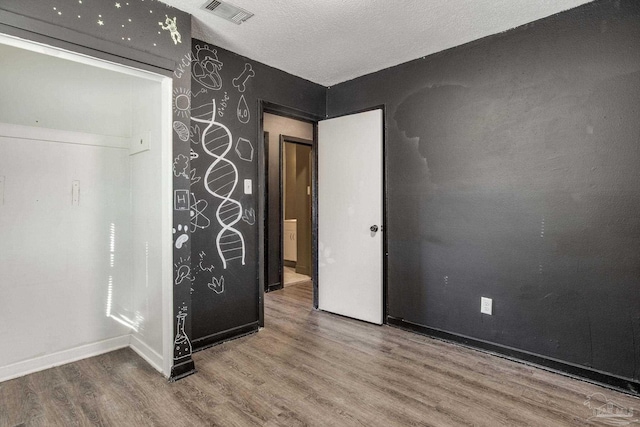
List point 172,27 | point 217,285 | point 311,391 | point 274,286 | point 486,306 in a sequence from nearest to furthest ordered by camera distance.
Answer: point 311,391 → point 172,27 → point 486,306 → point 217,285 → point 274,286

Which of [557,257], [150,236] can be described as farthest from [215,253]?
[557,257]

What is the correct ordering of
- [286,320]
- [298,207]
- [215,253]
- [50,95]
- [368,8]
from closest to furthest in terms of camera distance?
[368,8] → [50,95] → [215,253] → [286,320] → [298,207]

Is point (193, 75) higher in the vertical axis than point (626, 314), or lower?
higher

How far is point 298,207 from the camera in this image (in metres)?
5.30

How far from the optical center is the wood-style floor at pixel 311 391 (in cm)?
177

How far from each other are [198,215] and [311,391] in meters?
1.55

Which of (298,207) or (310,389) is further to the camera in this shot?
(298,207)

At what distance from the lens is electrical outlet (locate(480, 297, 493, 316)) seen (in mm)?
2582

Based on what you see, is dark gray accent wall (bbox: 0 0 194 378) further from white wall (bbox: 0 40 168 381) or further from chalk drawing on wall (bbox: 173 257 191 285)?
white wall (bbox: 0 40 168 381)

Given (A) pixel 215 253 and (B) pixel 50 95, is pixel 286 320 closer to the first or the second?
(A) pixel 215 253

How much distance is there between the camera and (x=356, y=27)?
245 cm

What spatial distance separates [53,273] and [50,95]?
1.27 m

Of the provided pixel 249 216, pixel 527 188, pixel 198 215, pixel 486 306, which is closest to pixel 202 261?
pixel 198 215

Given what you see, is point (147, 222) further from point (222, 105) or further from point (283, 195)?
point (283, 195)
